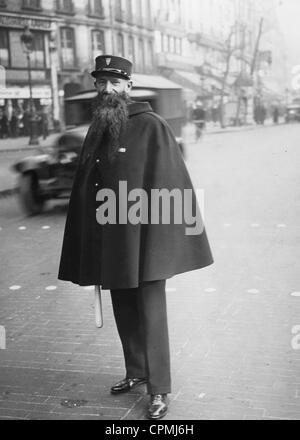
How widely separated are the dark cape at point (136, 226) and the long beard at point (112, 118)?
0.03 meters

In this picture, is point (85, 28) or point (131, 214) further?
point (85, 28)

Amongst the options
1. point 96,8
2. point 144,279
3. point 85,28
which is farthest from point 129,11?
point 144,279

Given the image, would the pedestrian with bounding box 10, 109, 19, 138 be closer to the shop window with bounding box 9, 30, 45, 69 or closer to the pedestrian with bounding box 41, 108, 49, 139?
the pedestrian with bounding box 41, 108, 49, 139

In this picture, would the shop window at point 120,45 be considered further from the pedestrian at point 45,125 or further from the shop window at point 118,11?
the pedestrian at point 45,125

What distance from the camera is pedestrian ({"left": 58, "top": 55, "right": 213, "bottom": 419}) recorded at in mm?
2836

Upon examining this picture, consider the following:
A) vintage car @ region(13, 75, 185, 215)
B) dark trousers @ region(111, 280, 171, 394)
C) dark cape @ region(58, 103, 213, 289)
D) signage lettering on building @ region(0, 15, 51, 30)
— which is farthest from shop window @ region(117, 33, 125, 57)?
dark trousers @ region(111, 280, 171, 394)

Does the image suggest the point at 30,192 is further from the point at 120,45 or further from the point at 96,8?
the point at 96,8

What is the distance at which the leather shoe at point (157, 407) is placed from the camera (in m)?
2.85

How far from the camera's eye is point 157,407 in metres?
2.88

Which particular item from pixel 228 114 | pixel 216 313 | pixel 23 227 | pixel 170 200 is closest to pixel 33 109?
pixel 23 227

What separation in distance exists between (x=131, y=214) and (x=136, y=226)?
0.21ft

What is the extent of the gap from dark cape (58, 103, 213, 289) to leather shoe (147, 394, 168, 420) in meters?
0.58
